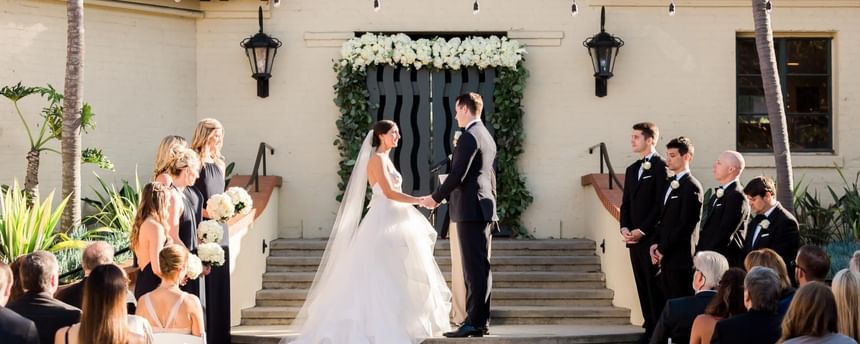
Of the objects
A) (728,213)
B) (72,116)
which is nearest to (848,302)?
(728,213)

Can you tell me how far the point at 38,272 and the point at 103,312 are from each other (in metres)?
0.89

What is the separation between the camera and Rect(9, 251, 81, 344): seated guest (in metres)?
6.88

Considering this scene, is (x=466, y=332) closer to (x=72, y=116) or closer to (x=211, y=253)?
(x=211, y=253)

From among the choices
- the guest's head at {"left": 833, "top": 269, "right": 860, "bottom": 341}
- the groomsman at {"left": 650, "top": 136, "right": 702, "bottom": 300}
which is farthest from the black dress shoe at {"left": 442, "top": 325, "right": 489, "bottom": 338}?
the guest's head at {"left": 833, "top": 269, "right": 860, "bottom": 341}

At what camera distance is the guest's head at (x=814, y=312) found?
604cm

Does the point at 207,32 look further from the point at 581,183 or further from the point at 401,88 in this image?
the point at 581,183

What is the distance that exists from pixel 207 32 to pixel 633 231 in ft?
21.3

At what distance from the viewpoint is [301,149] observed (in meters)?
15.0

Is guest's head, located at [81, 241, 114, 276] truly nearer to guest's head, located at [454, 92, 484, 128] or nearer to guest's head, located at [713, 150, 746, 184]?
guest's head, located at [454, 92, 484, 128]

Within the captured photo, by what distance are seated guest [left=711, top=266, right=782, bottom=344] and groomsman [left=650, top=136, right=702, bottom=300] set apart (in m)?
3.54

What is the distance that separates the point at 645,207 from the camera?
35.9ft

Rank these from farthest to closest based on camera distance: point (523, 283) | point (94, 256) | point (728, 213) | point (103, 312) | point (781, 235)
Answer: point (523, 283) < point (728, 213) < point (781, 235) < point (94, 256) < point (103, 312)

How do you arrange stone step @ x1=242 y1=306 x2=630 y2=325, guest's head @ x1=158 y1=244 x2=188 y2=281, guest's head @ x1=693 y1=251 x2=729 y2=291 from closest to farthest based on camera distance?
guest's head @ x1=158 y1=244 x2=188 y2=281 → guest's head @ x1=693 y1=251 x2=729 y2=291 → stone step @ x1=242 y1=306 x2=630 y2=325

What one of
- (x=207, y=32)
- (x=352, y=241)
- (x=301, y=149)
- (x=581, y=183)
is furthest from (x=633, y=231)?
(x=207, y=32)
